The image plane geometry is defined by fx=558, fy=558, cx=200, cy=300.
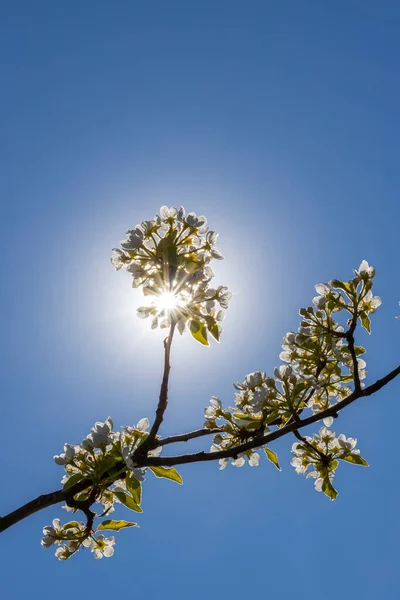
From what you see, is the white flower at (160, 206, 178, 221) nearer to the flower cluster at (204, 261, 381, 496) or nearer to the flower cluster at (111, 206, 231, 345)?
the flower cluster at (111, 206, 231, 345)

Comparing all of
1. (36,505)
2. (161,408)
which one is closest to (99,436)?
(161,408)

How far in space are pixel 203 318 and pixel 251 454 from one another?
3.53 feet

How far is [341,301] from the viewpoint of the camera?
4.13m

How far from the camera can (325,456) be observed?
4.27 meters

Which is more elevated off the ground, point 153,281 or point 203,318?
point 153,281

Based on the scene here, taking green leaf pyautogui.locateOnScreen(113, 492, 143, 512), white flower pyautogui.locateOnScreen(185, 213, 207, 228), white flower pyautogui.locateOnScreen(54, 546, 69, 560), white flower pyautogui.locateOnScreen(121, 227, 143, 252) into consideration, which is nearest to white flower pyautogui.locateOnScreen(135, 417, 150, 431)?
green leaf pyautogui.locateOnScreen(113, 492, 143, 512)

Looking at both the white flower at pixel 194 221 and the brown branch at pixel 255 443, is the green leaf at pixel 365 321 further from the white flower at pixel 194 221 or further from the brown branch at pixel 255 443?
the white flower at pixel 194 221

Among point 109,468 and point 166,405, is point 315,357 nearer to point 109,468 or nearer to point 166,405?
point 166,405

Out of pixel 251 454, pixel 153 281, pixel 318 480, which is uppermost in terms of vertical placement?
pixel 153 281

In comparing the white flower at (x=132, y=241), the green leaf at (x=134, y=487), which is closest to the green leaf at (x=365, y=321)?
the white flower at (x=132, y=241)

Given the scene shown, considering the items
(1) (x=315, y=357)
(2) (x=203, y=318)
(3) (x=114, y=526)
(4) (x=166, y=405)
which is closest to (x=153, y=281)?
(2) (x=203, y=318)

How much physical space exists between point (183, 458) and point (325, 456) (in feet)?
4.63

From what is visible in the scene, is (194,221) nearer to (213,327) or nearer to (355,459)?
(213,327)

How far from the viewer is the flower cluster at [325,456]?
4.26m
